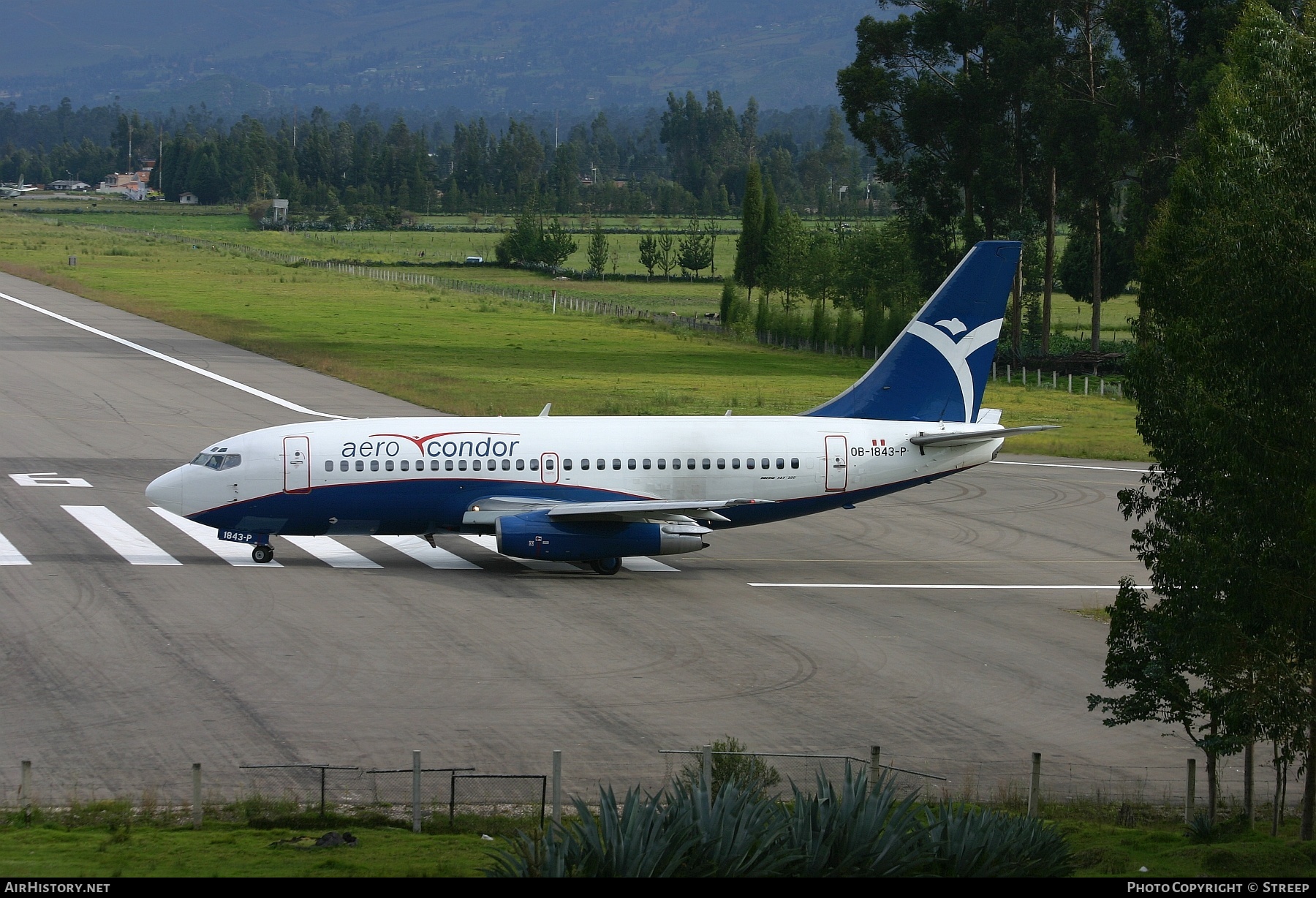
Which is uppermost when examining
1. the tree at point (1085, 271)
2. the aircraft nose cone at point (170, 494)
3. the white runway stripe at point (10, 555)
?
the tree at point (1085, 271)

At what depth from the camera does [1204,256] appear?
19.1m

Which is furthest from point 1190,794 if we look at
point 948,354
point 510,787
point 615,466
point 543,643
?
point 948,354

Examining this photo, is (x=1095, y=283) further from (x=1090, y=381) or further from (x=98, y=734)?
(x=98, y=734)

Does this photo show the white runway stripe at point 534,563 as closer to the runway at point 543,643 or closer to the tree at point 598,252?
the runway at point 543,643

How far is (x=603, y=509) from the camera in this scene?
3634cm

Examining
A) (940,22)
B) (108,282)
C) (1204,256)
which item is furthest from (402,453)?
(108,282)

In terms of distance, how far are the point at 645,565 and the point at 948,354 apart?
33.1 feet

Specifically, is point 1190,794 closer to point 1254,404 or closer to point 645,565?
point 1254,404

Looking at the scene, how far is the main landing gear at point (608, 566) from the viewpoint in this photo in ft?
125

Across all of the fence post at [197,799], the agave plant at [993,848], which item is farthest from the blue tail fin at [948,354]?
the fence post at [197,799]

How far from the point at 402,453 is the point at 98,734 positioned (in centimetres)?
1354

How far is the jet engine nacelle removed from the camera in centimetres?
3669

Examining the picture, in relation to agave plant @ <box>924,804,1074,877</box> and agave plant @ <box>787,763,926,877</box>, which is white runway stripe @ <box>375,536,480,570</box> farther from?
agave plant @ <box>924,804,1074,877</box>

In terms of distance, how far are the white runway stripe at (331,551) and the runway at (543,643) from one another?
0.47ft
